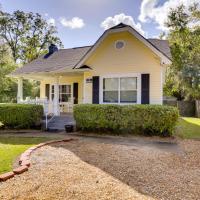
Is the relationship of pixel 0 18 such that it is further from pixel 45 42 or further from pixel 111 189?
pixel 111 189

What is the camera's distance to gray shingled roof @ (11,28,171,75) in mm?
→ 16609

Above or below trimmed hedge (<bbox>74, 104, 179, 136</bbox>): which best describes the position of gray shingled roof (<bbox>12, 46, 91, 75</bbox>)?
above

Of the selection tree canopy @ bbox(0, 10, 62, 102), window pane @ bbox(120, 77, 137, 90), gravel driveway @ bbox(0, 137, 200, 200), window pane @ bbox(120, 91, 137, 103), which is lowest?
gravel driveway @ bbox(0, 137, 200, 200)

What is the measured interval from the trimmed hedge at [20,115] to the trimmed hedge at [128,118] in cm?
247

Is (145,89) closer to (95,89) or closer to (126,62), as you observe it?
(126,62)

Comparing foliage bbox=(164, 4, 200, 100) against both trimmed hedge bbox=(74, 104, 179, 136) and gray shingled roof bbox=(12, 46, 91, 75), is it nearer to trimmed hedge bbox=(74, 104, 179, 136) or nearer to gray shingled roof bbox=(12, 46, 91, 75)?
gray shingled roof bbox=(12, 46, 91, 75)

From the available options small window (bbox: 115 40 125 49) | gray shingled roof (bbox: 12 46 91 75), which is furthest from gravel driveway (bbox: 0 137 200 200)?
gray shingled roof (bbox: 12 46 91 75)

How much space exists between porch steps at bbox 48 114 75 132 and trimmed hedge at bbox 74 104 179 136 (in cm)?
137

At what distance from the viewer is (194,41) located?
2400 cm

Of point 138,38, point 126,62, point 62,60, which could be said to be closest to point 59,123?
point 126,62

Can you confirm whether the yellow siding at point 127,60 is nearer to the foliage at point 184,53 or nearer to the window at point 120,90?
the window at point 120,90

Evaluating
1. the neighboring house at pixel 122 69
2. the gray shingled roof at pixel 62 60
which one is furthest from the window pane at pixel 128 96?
the gray shingled roof at pixel 62 60

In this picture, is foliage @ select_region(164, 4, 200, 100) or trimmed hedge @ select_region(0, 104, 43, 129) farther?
foliage @ select_region(164, 4, 200, 100)

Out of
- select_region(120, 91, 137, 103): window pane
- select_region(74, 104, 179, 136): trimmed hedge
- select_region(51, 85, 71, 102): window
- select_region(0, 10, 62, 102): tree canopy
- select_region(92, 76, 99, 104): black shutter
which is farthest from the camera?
select_region(0, 10, 62, 102): tree canopy
